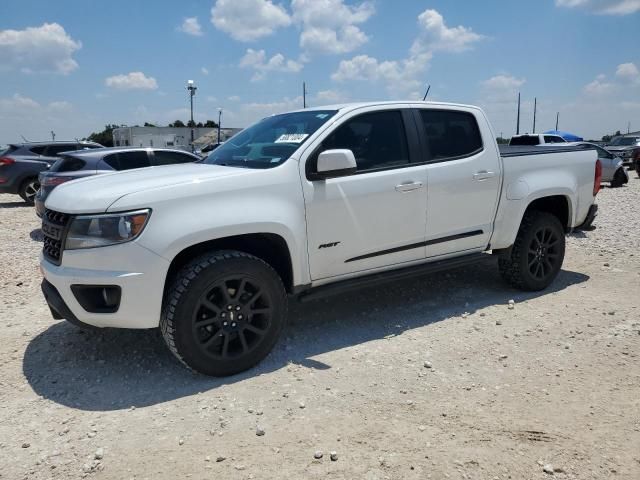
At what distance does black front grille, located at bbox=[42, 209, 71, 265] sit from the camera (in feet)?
11.2

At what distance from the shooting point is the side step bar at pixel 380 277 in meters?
4.02

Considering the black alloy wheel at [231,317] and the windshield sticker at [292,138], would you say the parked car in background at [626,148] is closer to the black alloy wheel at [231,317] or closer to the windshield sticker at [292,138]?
the windshield sticker at [292,138]

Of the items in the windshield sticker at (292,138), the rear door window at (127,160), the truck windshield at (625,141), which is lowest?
the rear door window at (127,160)

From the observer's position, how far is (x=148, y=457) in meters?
2.77

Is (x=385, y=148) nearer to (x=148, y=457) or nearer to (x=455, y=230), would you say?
(x=455, y=230)

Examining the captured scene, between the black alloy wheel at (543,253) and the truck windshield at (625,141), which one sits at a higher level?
the truck windshield at (625,141)

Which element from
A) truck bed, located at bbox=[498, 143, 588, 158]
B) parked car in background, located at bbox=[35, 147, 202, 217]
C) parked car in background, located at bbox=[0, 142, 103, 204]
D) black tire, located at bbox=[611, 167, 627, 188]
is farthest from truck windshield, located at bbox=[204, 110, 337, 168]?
black tire, located at bbox=[611, 167, 627, 188]

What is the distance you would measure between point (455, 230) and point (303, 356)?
5.93 feet

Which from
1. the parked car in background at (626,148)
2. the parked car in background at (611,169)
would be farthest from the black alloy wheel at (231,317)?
the parked car in background at (626,148)

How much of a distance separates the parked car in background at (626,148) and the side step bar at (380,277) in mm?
19030

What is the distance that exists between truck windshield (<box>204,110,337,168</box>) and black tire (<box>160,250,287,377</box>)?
2.76ft

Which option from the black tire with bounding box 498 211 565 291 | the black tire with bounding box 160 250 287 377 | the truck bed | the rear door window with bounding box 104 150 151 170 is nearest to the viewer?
the black tire with bounding box 160 250 287 377

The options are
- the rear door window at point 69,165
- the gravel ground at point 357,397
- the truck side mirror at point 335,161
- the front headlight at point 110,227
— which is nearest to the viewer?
the gravel ground at point 357,397

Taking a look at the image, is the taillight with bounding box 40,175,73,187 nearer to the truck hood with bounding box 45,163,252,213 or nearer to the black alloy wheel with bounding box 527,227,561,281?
the truck hood with bounding box 45,163,252,213
